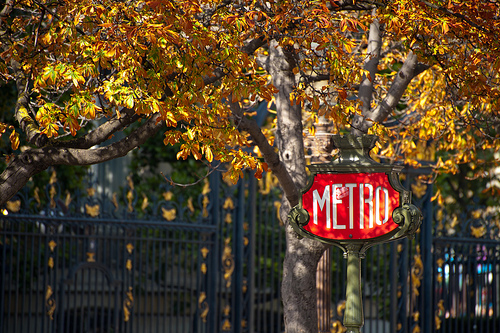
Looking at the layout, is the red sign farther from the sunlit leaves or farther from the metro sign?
the sunlit leaves

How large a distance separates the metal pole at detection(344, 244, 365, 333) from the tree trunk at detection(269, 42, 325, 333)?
1789 millimetres

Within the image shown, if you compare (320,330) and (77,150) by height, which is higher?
(77,150)

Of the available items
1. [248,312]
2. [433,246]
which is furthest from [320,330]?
[433,246]

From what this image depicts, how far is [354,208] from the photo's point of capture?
405 cm

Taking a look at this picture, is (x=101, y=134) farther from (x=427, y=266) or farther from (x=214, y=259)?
(x=427, y=266)

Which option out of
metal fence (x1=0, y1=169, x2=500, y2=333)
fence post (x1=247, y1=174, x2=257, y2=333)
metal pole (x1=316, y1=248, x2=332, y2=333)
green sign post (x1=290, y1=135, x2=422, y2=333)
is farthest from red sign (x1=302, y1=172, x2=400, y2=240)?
fence post (x1=247, y1=174, x2=257, y2=333)

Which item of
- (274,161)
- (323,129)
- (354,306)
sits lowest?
(354,306)

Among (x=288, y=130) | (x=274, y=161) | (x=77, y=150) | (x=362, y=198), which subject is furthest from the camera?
(x=288, y=130)

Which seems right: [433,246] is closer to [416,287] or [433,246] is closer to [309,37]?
[416,287]

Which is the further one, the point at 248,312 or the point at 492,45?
the point at 248,312

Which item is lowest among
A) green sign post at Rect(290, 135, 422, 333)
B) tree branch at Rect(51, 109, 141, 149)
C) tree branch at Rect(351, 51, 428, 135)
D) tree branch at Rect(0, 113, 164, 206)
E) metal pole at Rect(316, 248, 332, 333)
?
metal pole at Rect(316, 248, 332, 333)

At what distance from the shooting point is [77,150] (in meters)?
5.16

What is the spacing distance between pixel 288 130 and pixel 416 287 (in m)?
4.19

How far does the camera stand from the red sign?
159 inches
